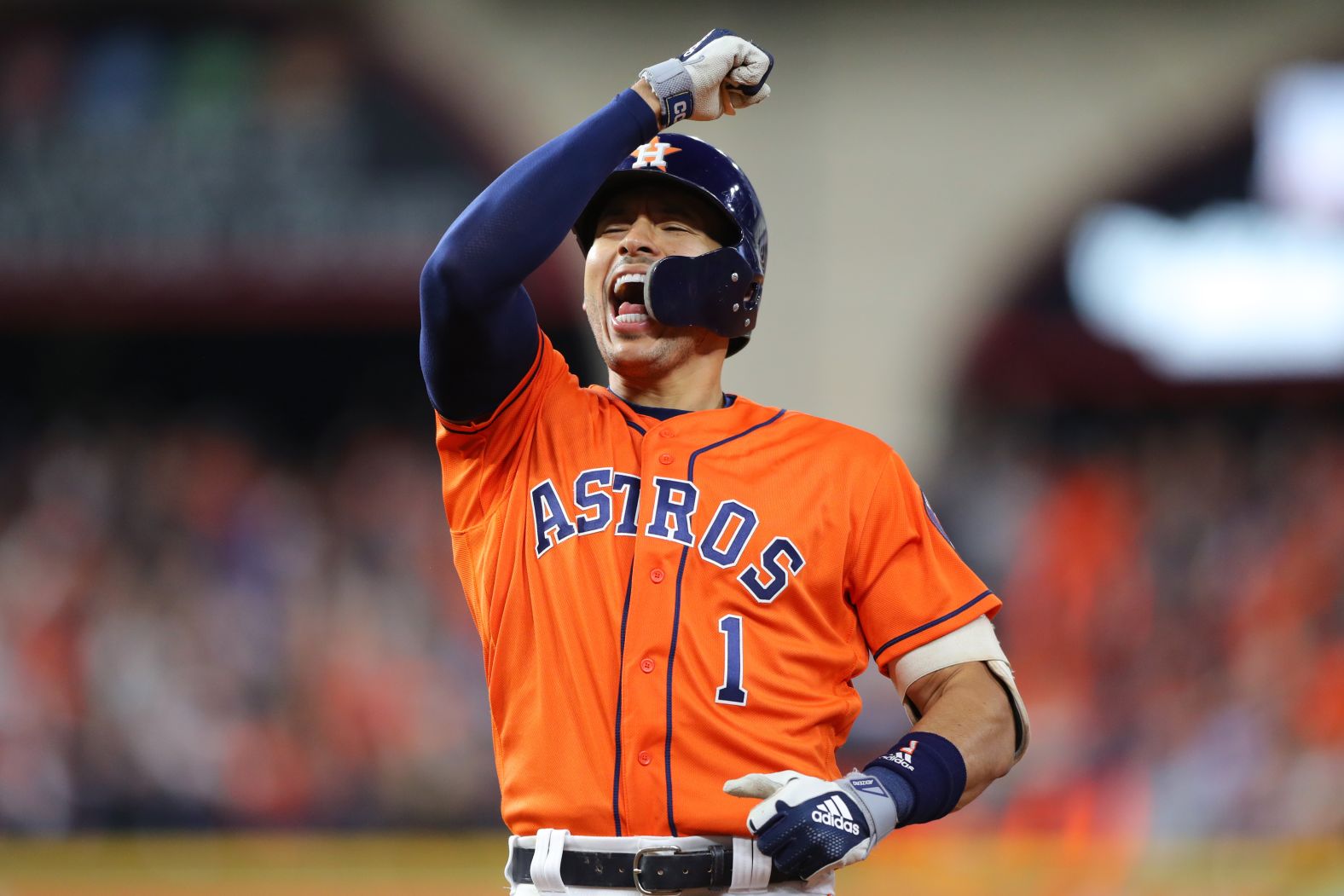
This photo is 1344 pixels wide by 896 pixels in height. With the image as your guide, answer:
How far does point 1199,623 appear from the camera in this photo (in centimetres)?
1038

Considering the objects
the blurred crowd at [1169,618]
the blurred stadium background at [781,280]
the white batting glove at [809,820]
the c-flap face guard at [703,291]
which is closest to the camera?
the white batting glove at [809,820]

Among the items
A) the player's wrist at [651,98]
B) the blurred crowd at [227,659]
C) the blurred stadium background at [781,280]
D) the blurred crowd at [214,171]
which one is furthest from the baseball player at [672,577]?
the blurred crowd at [214,171]

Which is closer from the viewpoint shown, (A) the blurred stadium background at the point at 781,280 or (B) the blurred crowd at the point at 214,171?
(A) the blurred stadium background at the point at 781,280

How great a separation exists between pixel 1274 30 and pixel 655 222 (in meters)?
10.5

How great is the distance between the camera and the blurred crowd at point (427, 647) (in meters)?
9.72

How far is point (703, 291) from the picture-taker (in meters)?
2.83

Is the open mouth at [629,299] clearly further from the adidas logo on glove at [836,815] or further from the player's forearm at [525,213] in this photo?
the adidas logo on glove at [836,815]

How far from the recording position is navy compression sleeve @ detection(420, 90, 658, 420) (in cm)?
251

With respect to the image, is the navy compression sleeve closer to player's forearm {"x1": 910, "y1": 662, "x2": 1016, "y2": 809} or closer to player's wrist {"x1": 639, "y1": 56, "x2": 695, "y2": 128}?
player's wrist {"x1": 639, "y1": 56, "x2": 695, "y2": 128}

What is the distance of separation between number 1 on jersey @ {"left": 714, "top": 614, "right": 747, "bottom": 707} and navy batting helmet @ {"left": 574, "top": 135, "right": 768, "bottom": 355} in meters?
0.56

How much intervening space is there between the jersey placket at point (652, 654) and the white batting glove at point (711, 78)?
2.07 ft

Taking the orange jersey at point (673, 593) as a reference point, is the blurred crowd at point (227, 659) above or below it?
below

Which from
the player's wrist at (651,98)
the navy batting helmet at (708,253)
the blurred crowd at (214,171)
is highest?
the blurred crowd at (214,171)

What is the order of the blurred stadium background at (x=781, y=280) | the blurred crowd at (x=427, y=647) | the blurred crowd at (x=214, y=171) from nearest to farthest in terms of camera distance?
the blurred crowd at (x=427, y=647) → the blurred stadium background at (x=781, y=280) → the blurred crowd at (x=214, y=171)
